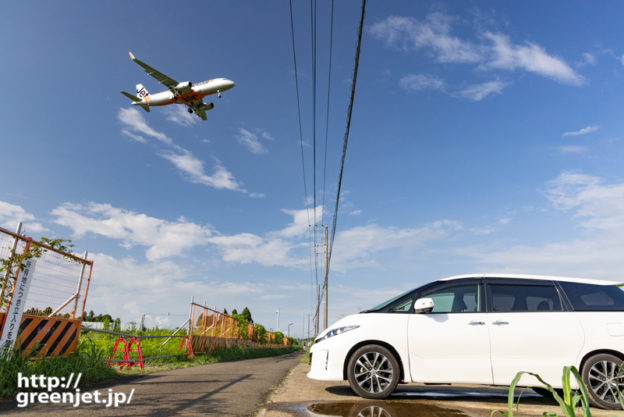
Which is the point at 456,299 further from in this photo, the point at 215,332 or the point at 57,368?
the point at 215,332

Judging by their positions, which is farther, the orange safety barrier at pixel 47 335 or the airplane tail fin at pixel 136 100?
the airplane tail fin at pixel 136 100

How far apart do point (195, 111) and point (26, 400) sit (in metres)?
28.8

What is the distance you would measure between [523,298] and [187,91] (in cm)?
2718

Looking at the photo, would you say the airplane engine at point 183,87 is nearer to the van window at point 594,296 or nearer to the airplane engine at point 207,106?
the airplane engine at point 207,106

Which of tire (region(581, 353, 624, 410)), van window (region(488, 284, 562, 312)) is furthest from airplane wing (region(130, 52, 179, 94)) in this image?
tire (region(581, 353, 624, 410))

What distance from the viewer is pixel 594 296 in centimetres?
530

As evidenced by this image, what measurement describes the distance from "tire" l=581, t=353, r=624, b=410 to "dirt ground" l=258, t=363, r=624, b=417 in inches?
6.2

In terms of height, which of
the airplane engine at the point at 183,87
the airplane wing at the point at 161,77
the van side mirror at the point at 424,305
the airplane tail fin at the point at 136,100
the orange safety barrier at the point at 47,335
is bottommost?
the orange safety barrier at the point at 47,335

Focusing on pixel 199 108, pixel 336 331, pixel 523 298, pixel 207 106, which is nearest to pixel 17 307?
pixel 336 331

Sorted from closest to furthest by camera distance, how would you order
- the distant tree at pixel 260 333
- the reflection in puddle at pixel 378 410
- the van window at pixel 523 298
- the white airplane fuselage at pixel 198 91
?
the reflection in puddle at pixel 378 410
the van window at pixel 523 298
the white airplane fuselage at pixel 198 91
the distant tree at pixel 260 333

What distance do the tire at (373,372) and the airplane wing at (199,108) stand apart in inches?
1108

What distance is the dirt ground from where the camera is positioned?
411 centimetres

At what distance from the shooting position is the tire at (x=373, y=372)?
16.5 ft

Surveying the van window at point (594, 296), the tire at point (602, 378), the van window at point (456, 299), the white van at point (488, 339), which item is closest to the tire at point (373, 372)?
the white van at point (488, 339)
